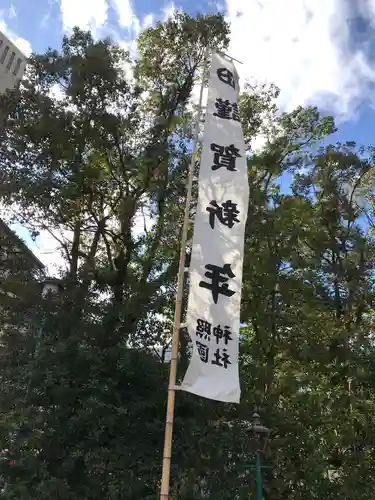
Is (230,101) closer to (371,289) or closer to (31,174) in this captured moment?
(31,174)

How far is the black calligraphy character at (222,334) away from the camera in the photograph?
5.14 metres

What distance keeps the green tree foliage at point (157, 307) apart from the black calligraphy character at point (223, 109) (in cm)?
392

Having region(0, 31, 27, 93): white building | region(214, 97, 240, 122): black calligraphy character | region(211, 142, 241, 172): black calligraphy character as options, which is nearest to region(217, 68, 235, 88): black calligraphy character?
region(214, 97, 240, 122): black calligraphy character

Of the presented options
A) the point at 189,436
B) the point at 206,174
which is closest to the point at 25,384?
the point at 189,436

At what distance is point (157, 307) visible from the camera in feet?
31.7

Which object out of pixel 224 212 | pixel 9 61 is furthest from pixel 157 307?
pixel 9 61

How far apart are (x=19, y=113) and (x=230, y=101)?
5982 mm

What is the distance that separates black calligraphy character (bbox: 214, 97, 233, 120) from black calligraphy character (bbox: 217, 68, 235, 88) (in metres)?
0.45

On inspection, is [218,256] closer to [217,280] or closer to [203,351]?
[217,280]

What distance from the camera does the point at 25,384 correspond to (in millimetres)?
8484

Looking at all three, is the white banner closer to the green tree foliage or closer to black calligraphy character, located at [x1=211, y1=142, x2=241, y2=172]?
black calligraphy character, located at [x1=211, y1=142, x2=241, y2=172]

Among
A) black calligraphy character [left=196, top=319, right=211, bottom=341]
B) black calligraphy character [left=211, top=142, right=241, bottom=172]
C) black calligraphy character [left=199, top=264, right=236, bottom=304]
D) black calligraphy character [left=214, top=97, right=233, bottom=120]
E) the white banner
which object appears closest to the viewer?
the white banner

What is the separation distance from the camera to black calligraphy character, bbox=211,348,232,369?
5.00m

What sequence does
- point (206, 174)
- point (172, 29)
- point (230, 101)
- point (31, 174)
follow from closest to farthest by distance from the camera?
point (206, 174) → point (230, 101) → point (31, 174) → point (172, 29)
